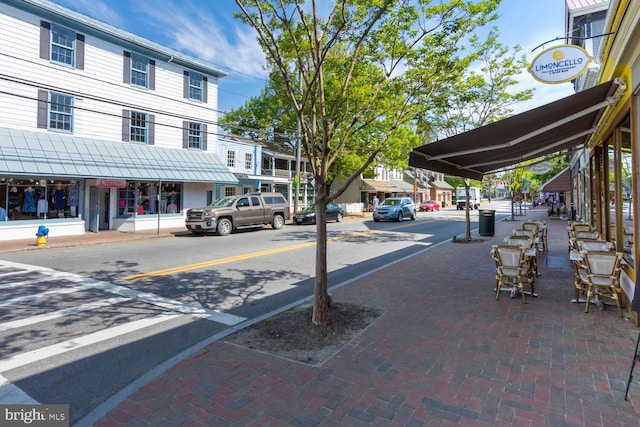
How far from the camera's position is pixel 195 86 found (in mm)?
21516

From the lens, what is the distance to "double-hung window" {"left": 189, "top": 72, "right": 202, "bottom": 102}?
21281mm

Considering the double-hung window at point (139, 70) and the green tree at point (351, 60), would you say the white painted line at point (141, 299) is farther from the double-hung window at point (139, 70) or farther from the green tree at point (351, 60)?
the double-hung window at point (139, 70)

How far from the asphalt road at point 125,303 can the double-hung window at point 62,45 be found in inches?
359

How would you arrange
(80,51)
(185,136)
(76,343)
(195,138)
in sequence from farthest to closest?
1. (195,138)
2. (185,136)
3. (80,51)
4. (76,343)

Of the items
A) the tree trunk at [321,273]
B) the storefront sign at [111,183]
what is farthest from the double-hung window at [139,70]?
the tree trunk at [321,273]

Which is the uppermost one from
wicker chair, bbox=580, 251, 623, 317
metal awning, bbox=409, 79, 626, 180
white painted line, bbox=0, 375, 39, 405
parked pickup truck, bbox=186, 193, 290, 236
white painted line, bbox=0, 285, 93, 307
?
metal awning, bbox=409, 79, 626, 180

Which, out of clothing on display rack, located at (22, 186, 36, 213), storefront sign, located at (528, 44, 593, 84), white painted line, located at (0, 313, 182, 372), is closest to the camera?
white painted line, located at (0, 313, 182, 372)

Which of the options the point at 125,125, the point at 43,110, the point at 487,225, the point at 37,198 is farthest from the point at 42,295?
the point at 487,225

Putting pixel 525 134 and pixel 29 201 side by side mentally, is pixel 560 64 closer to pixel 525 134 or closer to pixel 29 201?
pixel 525 134

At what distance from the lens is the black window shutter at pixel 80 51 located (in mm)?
16359

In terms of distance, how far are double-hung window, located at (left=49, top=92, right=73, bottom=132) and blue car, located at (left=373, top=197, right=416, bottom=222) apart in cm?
1918

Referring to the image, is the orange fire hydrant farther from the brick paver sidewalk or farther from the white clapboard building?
the brick paver sidewalk

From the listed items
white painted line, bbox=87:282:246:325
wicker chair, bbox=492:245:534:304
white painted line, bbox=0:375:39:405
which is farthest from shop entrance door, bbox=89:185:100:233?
wicker chair, bbox=492:245:534:304

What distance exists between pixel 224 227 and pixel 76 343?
1292 cm
